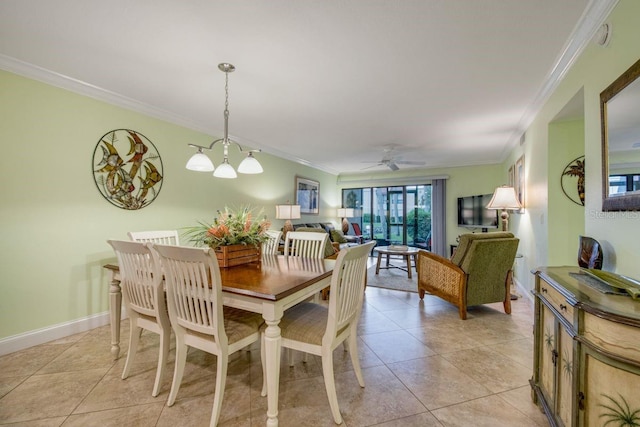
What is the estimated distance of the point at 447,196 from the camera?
703cm

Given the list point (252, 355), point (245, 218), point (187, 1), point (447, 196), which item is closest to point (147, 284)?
point (245, 218)

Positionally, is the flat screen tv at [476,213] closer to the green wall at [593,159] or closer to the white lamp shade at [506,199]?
the white lamp shade at [506,199]

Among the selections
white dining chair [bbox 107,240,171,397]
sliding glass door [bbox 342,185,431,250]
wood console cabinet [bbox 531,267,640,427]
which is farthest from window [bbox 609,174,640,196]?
sliding glass door [bbox 342,185,431,250]

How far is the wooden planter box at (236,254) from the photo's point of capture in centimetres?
205

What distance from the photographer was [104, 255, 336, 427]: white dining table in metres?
1.44

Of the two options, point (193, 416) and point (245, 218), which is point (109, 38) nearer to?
point (245, 218)

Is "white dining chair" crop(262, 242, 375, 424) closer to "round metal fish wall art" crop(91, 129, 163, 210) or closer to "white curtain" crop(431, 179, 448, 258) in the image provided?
"round metal fish wall art" crop(91, 129, 163, 210)

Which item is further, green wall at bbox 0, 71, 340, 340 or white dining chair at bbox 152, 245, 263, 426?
green wall at bbox 0, 71, 340, 340

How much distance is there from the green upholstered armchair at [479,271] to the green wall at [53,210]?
3.51m

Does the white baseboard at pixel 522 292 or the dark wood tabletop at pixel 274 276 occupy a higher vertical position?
the dark wood tabletop at pixel 274 276

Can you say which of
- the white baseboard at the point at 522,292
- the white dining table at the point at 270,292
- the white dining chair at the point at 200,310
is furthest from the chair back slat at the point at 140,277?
the white baseboard at the point at 522,292

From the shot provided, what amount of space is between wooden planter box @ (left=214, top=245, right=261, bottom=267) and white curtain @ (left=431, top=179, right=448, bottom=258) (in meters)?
5.87

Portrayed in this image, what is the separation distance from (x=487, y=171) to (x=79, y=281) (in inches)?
298

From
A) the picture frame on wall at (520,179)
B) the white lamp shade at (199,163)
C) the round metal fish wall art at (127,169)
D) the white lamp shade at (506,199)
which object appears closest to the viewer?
the white lamp shade at (199,163)
